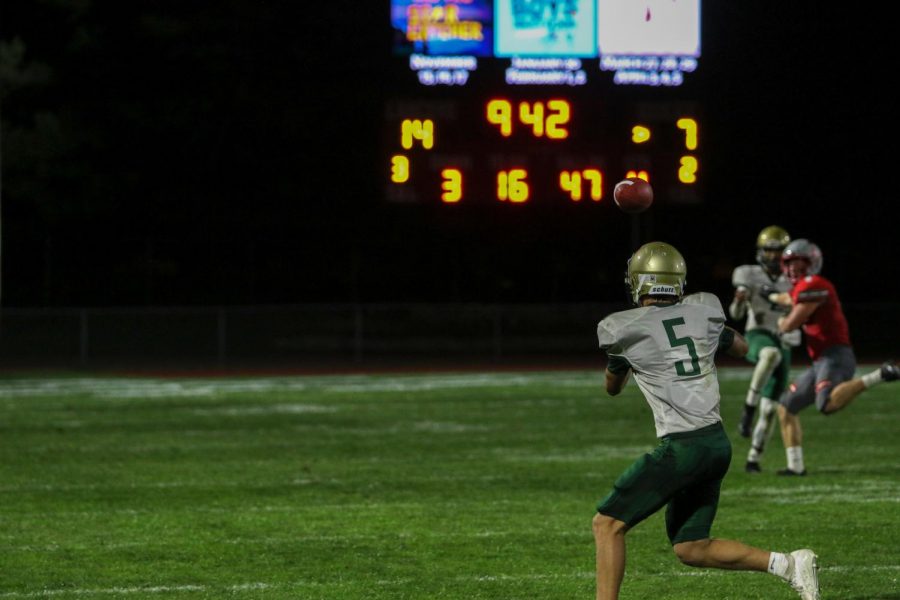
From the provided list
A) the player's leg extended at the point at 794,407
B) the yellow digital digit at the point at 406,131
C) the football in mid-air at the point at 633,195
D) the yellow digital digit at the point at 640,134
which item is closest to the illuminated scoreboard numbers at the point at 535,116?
the yellow digital digit at the point at 640,134

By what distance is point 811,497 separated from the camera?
370 inches

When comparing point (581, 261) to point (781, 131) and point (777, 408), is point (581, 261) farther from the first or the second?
point (777, 408)

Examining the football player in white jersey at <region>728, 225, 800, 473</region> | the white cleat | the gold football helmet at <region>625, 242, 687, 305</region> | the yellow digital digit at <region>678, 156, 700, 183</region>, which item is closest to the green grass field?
the football player in white jersey at <region>728, 225, 800, 473</region>

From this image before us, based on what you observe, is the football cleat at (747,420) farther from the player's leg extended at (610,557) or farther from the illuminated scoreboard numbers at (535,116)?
the illuminated scoreboard numbers at (535,116)

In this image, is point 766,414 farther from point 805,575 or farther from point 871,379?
point 805,575

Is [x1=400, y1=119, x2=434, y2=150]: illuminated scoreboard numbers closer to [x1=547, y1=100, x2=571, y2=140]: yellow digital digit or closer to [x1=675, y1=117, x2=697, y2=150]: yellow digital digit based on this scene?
[x1=547, y1=100, x2=571, y2=140]: yellow digital digit

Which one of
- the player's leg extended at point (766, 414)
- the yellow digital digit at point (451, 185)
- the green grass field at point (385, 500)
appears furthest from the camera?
the yellow digital digit at point (451, 185)

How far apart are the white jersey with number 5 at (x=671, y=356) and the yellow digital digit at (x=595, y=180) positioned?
1497 cm

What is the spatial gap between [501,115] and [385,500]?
38.5ft

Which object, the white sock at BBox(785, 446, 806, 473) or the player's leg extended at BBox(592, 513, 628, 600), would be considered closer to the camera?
the player's leg extended at BBox(592, 513, 628, 600)

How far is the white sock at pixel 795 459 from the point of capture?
10336 mm

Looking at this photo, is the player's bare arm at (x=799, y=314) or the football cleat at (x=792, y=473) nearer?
the player's bare arm at (x=799, y=314)

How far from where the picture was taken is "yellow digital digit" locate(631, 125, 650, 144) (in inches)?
821

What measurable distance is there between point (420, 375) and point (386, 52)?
13976mm
